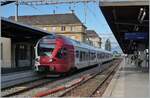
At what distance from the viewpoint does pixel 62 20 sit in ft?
413

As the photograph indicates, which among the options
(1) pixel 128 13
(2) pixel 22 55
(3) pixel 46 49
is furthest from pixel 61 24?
(3) pixel 46 49

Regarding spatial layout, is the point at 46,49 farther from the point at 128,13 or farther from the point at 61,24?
the point at 61,24

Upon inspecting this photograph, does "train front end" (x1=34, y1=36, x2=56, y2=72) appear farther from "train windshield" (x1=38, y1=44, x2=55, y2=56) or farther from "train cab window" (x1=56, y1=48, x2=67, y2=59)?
"train cab window" (x1=56, y1=48, x2=67, y2=59)

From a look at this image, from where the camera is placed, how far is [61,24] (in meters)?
123

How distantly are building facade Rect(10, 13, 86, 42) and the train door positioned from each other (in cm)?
6444

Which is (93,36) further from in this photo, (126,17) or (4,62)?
(126,17)

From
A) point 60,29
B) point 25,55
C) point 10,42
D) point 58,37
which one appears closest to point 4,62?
point 10,42

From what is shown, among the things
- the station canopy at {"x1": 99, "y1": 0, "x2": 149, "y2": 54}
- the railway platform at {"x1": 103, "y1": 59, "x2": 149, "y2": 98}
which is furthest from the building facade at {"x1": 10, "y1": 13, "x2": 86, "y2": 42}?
the railway platform at {"x1": 103, "y1": 59, "x2": 149, "y2": 98}

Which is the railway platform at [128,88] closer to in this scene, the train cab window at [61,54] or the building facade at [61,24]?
the train cab window at [61,54]

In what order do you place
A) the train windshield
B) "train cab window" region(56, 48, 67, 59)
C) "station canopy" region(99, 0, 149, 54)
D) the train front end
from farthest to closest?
"train cab window" region(56, 48, 67, 59) < the train windshield < the train front end < "station canopy" region(99, 0, 149, 54)

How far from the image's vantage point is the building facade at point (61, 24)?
117 m

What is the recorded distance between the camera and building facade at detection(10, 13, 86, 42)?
117019 mm

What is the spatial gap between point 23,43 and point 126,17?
56.4 ft

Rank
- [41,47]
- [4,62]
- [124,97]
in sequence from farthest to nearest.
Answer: [4,62], [41,47], [124,97]
